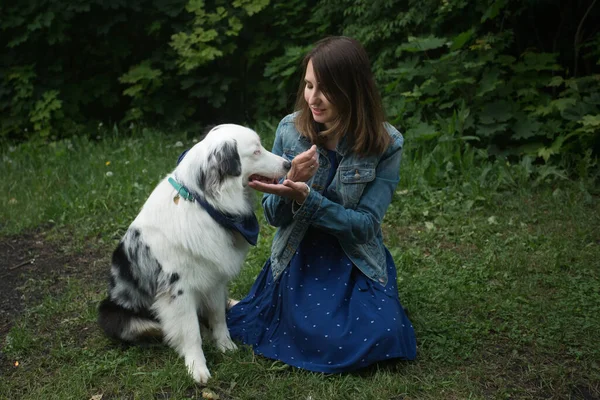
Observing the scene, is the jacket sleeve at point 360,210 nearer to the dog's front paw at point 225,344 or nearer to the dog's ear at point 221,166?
the dog's ear at point 221,166

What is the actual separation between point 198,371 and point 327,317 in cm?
67

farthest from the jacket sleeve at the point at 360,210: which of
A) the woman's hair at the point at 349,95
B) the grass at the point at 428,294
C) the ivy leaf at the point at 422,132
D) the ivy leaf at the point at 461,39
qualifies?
the ivy leaf at the point at 461,39

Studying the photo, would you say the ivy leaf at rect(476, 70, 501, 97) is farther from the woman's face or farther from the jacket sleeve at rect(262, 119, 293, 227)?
the jacket sleeve at rect(262, 119, 293, 227)

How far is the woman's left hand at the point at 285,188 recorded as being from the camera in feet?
9.23

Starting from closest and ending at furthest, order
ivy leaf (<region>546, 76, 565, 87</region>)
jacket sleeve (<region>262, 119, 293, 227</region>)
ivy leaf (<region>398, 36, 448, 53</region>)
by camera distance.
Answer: jacket sleeve (<region>262, 119, 293, 227</region>), ivy leaf (<region>546, 76, 565, 87</region>), ivy leaf (<region>398, 36, 448, 53</region>)

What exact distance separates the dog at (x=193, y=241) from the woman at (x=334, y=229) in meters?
0.18

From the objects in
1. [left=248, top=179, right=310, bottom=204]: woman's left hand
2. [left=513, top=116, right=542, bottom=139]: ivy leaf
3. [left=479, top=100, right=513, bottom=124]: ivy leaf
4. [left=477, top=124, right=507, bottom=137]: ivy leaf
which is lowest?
[left=513, top=116, right=542, bottom=139]: ivy leaf

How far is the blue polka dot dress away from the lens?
3004 millimetres

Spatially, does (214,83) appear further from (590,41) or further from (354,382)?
(354,382)

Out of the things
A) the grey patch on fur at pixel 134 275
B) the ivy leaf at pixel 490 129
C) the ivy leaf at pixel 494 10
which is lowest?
the ivy leaf at pixel 490 129

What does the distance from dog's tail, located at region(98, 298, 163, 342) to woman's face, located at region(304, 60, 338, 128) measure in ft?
4.27

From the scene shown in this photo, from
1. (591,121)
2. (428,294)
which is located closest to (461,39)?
(591,121)

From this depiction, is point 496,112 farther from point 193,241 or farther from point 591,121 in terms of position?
point 193,241

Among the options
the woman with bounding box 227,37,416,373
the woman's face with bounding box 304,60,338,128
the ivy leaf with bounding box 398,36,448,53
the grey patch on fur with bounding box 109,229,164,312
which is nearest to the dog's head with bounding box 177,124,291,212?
the woman with bounding box 227,37,416,373
